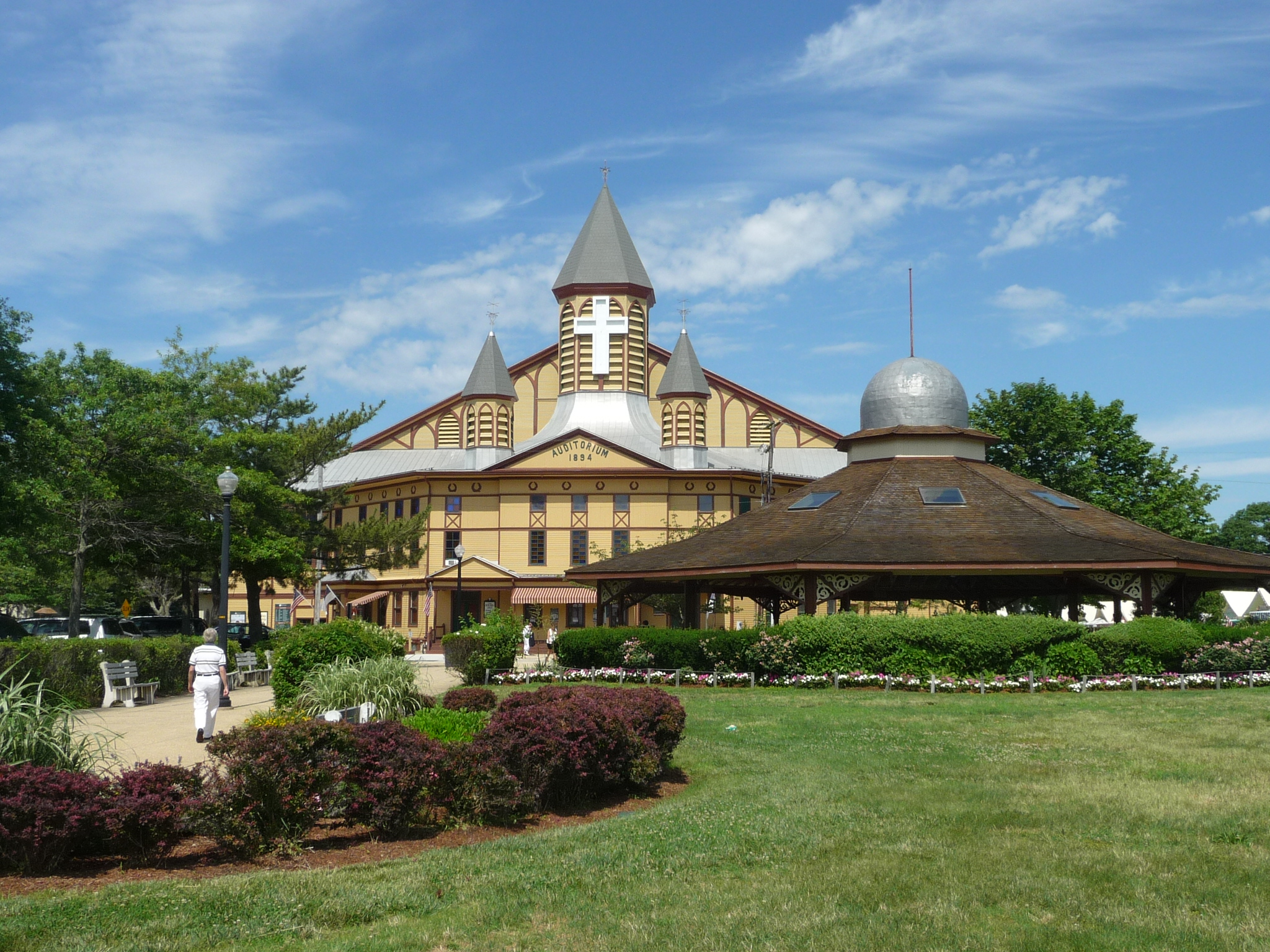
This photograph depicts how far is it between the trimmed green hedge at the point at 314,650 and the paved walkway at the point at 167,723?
2.49 feet

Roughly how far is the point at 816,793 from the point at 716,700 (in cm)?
→ 974

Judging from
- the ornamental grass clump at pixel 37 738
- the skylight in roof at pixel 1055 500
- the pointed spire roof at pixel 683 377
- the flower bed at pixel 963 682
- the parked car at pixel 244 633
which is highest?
the pointed spire roof at pixel 683 377

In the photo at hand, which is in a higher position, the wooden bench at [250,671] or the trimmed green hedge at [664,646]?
the trimmed green hedge at [664,646]

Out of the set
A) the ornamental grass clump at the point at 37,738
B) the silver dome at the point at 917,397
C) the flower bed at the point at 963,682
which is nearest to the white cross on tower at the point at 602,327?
the silver dome at the point at 917,397

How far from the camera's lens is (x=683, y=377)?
63688 mm

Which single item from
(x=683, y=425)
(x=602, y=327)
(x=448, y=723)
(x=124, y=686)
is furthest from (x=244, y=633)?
(x=448, y=723)

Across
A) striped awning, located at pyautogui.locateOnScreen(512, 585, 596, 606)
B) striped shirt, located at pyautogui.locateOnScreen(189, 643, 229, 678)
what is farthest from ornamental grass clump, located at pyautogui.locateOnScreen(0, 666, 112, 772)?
striped awning, located at pyautogui.locateOnScreen(512, 585, 596, 606)

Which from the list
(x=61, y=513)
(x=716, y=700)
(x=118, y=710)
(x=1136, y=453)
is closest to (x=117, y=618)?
(x=61, y=513)

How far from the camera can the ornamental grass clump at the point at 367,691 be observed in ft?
51.1

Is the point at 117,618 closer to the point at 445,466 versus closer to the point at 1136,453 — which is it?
the point at 445,466

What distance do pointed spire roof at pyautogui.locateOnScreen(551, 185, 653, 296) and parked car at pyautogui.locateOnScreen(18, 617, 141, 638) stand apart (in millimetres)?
33915

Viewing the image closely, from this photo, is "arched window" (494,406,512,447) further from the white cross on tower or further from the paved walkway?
the paved walkway

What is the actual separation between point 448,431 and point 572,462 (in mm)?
12247

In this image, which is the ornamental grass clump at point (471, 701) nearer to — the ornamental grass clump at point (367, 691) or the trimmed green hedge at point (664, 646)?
the ornamental grass clump at point (367, 691)
